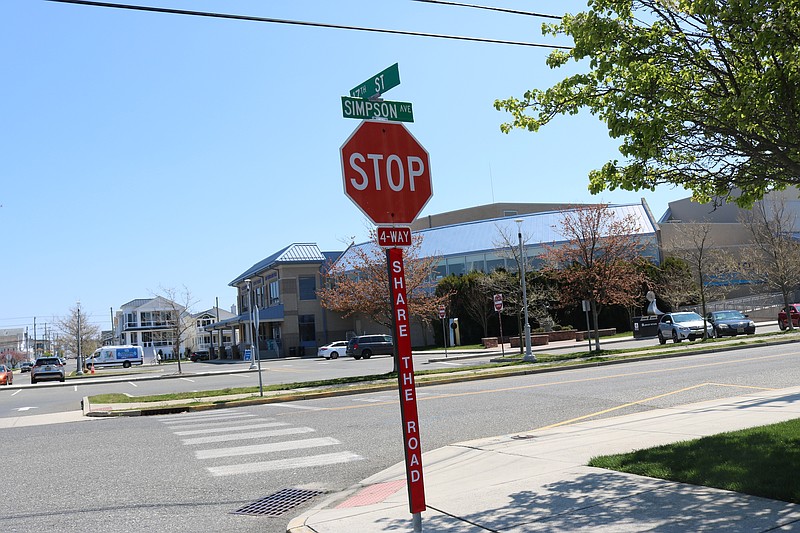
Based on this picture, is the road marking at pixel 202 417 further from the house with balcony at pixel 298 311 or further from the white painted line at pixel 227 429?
the house with balcony at pixel 298 311

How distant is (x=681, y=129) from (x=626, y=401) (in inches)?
322

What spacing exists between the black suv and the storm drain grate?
41.3 metres

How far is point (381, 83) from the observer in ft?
18.4

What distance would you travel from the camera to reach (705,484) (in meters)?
6.41

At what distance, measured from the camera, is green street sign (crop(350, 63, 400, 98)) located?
555 cm

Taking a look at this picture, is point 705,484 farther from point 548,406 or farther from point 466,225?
point 466,225

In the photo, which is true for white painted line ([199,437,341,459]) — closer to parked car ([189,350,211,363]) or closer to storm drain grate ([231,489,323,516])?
storm drain grate ([231,489,323,516])

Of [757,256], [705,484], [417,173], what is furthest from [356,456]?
[757,256]

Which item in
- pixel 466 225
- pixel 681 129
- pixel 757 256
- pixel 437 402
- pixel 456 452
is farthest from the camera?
pixel 466 225

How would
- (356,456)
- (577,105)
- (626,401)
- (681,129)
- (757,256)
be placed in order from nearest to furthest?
(681,129) → (577,105) → (356,456) → (626,401) → (757,256)

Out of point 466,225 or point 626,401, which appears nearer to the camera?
point 626,401

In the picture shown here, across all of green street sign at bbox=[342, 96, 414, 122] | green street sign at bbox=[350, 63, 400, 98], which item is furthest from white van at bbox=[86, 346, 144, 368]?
green street sign at bbox=[342, 96, 414, 122]

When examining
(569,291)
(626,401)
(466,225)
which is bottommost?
(626,401)

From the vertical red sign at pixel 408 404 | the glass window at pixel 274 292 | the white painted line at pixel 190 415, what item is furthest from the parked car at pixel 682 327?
the glass window at pixel 274 292
